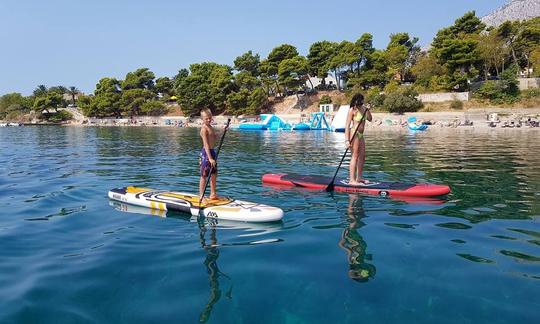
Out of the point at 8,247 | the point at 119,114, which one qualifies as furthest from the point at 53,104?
the point at 8,247

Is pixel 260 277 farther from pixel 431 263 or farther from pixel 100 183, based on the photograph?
pixel 100 183

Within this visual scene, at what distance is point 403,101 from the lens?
202 feet

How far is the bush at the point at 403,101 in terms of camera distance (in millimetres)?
61469

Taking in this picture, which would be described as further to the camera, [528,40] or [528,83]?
[528,40]

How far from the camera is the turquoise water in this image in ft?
16.5

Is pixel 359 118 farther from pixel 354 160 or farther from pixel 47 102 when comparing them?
pixel 47 102

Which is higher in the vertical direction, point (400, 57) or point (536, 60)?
point (400, 57)

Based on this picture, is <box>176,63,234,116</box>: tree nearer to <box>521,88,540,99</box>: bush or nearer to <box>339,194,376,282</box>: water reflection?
<box>521,88,540,99</box>: bush

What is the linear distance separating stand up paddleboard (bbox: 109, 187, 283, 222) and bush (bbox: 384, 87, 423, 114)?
5611cm

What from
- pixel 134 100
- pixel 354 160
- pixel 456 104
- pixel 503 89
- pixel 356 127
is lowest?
pixel 354 160

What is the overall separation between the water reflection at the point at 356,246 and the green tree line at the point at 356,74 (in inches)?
2180

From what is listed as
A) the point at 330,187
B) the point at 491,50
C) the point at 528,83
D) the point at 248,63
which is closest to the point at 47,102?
the point at 248,63

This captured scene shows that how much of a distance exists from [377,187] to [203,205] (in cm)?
490

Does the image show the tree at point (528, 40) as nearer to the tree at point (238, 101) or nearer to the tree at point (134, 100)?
the tree at point (238, 101)
